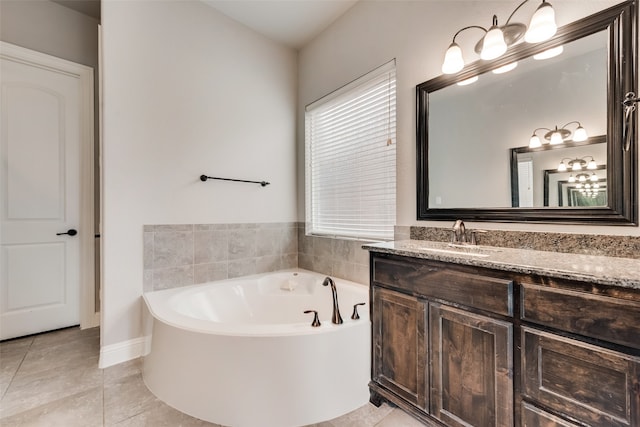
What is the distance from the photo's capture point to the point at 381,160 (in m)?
2.21

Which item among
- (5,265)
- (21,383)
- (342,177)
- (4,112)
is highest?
(4,112)

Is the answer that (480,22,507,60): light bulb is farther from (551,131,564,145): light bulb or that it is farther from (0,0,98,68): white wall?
(0,0,98,68): white wall

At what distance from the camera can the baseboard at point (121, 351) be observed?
1.96 m

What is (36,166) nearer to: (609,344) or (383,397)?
(383,397)

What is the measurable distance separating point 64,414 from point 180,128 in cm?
192

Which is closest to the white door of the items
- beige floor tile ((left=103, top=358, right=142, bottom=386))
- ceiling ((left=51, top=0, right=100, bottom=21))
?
ceiling ((left=51, top=0, right=100, bottom=21))

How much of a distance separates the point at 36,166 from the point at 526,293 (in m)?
3.49

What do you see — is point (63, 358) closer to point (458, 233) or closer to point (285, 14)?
point (458, 233)

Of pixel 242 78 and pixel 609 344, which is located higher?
pixel 242 78

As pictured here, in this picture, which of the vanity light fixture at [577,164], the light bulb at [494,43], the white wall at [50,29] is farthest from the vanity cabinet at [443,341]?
the white wall at [50,29]

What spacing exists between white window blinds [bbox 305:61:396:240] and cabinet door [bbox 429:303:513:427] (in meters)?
0.98

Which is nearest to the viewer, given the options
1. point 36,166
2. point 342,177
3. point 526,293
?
point 526,293

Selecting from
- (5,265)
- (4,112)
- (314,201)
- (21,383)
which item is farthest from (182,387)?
(4,112)

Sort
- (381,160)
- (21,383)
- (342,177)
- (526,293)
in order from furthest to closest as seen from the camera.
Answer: (342,177) < (381,160) < (21,383) < (526,293)
